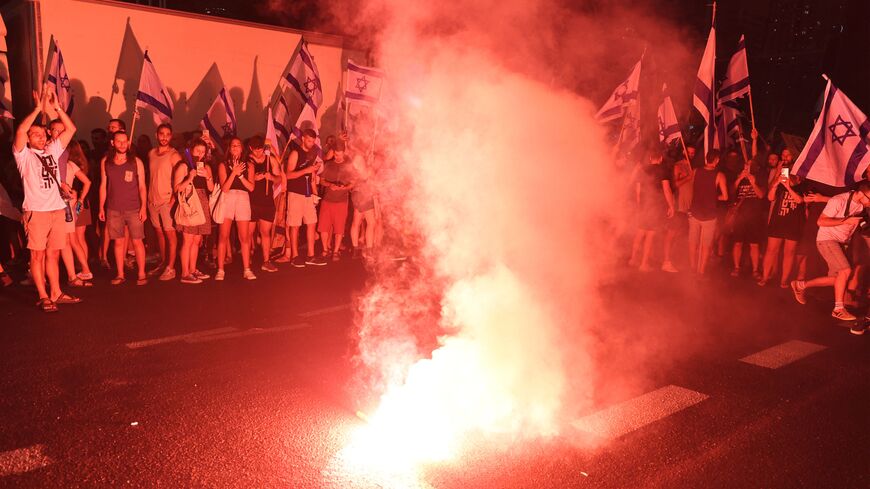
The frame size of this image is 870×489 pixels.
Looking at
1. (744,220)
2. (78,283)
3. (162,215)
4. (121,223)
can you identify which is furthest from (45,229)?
(744,220)

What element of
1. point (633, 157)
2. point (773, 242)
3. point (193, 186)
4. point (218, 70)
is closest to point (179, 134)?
point (218, 70)

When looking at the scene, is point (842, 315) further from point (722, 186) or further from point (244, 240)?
point (244, 240)

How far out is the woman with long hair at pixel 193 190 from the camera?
895 cm

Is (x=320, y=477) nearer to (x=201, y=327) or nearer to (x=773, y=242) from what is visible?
(x=201, y=327)

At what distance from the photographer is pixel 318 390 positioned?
5219 mm

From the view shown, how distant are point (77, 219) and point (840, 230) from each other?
9858mm

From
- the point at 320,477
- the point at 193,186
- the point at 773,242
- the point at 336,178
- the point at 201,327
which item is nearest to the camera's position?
the point at 320,477

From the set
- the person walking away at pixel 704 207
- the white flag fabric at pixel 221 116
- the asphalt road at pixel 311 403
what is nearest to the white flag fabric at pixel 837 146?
the person walking away at pixel 704 207

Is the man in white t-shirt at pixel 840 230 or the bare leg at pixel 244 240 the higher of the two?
the man in white t-shirt at pixel 840 230

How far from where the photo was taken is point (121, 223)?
28.6 feet

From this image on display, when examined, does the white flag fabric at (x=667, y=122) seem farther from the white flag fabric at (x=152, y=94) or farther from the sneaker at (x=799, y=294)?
the white flag fabric at (x=152, y=94)

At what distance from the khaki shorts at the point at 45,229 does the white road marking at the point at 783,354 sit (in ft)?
24.0

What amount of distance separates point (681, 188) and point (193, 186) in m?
7.97

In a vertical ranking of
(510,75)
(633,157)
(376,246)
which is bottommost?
(376,246)
